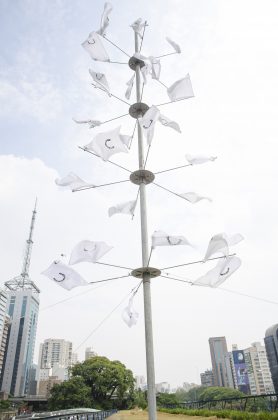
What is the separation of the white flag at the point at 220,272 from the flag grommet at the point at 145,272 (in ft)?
3.12

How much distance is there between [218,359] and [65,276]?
7211 inches

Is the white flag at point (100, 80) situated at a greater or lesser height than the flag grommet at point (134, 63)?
lesser

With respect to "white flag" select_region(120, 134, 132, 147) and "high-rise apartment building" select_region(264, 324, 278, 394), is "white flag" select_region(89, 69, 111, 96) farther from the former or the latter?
"high-rise apartment building" select_region(264, 324, 278, 394)

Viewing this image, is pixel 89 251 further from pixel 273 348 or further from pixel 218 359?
pixel 218 359

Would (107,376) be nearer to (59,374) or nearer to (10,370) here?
(10,370)

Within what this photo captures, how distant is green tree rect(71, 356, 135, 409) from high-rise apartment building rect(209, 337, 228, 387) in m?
Answer: 140

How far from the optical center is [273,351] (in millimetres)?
111062

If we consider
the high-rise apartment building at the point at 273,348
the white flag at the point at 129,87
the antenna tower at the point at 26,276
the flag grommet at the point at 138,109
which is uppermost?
the antenna tower at the point at 26,276

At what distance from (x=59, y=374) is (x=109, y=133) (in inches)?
6237

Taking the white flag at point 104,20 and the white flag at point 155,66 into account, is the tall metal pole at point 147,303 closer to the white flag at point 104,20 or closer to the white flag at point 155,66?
the white flag at point 155,66

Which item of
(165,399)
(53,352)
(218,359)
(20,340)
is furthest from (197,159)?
Result: (53,352)

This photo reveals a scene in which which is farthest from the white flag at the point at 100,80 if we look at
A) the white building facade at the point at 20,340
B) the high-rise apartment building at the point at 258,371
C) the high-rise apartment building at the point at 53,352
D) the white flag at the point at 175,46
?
the high-rise apartment building at the point at 53,352

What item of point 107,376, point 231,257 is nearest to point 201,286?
point 231,257

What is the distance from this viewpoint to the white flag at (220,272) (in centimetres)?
730
